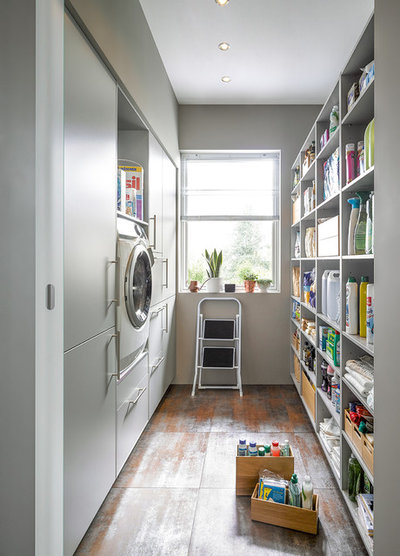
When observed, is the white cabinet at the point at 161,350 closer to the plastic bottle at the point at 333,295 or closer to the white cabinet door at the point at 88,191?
the white cabinet door at the point at 88,191

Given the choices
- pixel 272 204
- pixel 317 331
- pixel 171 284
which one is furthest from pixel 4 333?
pixel 272 204

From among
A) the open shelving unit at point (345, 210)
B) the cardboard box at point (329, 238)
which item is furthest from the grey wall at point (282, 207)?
the cardboard box at point (329, 238)

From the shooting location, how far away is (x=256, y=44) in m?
2.96

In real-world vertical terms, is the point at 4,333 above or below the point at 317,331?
above

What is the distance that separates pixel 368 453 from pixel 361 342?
1.42 feet

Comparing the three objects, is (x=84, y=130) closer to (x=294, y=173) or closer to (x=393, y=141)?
(x=393, y=141)

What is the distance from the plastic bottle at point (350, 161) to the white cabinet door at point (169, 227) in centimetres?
174

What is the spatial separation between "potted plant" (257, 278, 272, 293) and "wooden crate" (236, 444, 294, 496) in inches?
85.9

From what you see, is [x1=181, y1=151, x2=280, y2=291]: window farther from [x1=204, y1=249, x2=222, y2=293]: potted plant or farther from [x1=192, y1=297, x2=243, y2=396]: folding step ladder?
[x1=192, y1=297, x2=243, y2=396]: folding step ladder

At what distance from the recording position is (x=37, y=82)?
1.24 m

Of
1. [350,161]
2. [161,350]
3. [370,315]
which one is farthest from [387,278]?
[161,350]

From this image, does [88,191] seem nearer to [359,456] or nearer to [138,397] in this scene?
[138,397]

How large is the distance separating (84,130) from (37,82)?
0.39 metres

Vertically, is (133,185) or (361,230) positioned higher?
(133,185)
